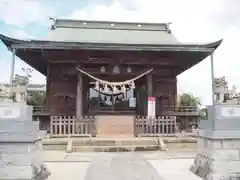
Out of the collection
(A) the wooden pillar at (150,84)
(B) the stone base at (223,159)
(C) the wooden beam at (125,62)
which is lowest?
(B) the stone base at (223,159)

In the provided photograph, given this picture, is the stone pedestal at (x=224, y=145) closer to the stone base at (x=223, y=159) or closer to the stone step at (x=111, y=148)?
the stone base at (x=223, y=159)

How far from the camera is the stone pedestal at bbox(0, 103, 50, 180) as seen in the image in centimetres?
458

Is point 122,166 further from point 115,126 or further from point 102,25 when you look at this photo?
point 102,25

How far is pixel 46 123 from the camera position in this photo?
1547cm

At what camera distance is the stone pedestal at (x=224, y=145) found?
4.80m

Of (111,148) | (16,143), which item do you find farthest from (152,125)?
(16,143)

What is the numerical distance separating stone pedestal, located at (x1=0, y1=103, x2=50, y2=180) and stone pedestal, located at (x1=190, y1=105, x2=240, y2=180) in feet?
10.4

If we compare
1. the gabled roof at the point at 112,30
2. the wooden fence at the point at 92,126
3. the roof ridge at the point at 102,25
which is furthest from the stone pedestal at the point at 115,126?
the roof ridge at the point at 102,25

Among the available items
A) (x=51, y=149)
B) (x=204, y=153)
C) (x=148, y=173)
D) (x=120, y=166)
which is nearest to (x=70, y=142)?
(x=51, y=149)

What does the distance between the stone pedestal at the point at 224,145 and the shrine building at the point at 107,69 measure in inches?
313

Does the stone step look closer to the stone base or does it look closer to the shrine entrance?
the stone base

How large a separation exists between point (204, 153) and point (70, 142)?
586cm

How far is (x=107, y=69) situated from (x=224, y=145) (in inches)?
397

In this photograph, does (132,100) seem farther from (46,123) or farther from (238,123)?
(238,123)
